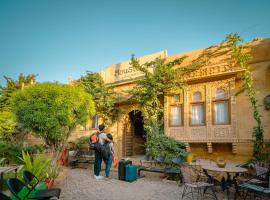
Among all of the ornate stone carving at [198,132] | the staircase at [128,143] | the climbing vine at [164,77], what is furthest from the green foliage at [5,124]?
the ornate stone carving at [198,132]

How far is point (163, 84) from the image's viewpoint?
11.6 m

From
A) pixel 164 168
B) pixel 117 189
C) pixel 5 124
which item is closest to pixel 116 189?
pixel 117 189

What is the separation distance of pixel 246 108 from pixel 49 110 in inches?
334

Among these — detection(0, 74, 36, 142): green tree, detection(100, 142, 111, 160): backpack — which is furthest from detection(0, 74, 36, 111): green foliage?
detection(100, 142, 111, 160): backpack

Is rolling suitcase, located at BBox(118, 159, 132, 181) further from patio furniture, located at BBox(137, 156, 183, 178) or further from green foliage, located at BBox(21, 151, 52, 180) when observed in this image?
green foliage, located at BBox(21, 151, 52, 180)

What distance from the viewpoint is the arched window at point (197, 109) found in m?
10.9

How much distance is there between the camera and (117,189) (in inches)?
291

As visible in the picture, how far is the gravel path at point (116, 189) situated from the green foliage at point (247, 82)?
378cm

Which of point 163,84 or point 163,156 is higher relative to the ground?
point 163,84

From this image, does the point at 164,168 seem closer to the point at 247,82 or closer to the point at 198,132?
the point at 198,132

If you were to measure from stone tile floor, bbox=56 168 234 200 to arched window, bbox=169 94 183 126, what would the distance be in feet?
11.3

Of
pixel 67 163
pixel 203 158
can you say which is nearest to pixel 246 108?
pixel 203 158

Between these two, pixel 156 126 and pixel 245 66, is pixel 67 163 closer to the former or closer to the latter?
pixel 156 126

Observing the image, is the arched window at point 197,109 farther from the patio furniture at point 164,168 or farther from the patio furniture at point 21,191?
the patio furniture at point 21,191
